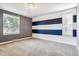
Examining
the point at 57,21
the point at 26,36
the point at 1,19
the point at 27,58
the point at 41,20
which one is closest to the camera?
the point at 27,58

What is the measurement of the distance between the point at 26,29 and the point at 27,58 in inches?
67.1

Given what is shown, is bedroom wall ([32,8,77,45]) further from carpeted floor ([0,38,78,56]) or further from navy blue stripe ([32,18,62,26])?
carpeted floor ([0,38,78,56])

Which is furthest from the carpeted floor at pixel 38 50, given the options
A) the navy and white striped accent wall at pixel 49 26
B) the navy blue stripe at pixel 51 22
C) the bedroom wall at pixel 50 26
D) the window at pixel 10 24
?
the navy blue stripe at pixel 51 22

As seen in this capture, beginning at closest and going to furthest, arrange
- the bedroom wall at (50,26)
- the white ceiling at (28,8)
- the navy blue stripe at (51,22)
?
the white ceiling at (28,8) < the bedroom wall at (50,26) < the navy blue stripe at (51,22)

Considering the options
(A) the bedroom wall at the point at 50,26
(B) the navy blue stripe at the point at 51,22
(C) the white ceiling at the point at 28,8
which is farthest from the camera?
(B) the navy blue stripe at the point at 51,22

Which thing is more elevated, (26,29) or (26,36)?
(26,29)

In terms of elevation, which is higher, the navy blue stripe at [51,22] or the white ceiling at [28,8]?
the white ceiling at [28,8]

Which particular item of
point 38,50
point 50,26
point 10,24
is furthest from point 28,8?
point 50,26

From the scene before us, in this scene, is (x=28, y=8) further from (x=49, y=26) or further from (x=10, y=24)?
(x=49, y=26)

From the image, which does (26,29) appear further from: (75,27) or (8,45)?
(75,27)

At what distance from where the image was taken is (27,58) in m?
1.16

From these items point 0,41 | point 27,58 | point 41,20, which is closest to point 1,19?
point 0,41

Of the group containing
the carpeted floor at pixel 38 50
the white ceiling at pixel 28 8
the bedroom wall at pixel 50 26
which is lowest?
the carpeted floor at pixel 38 50

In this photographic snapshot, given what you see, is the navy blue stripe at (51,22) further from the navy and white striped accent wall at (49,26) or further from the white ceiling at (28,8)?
the white ceiling at (28,8)
